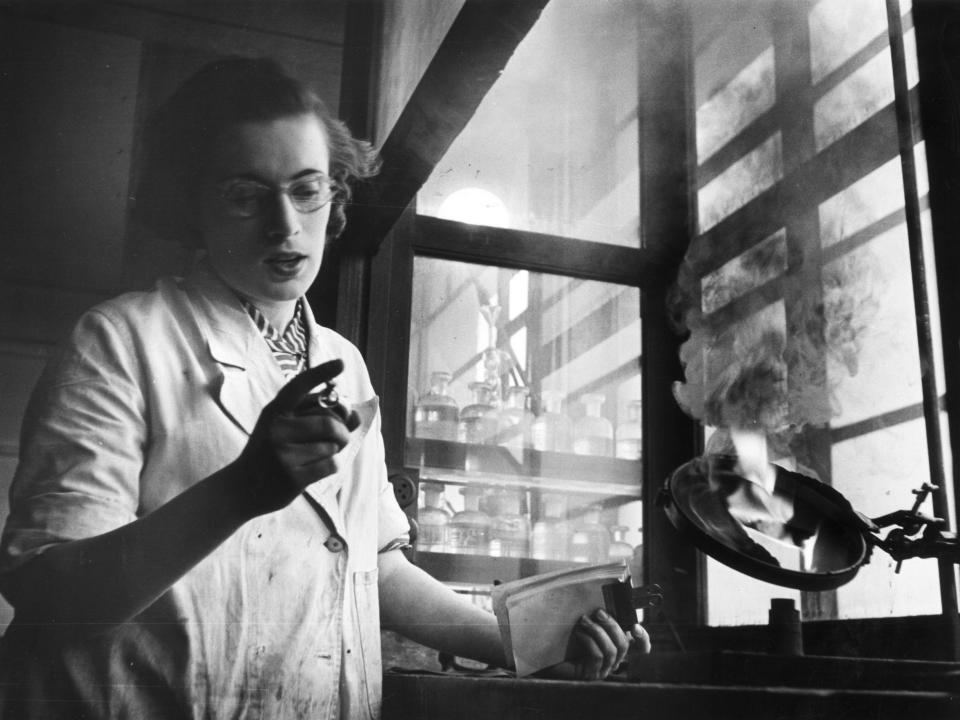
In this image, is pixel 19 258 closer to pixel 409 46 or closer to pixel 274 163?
pixel 274 163

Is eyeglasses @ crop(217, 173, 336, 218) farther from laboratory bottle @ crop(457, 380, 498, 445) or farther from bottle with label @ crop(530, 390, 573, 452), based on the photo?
bottle with label @ crop(530, 390, 573, 452)

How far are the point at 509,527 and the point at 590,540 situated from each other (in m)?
0.17

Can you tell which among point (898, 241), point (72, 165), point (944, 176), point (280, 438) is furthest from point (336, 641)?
point (944, 176)

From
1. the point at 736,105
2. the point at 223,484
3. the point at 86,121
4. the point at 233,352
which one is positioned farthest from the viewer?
the point at 736,105

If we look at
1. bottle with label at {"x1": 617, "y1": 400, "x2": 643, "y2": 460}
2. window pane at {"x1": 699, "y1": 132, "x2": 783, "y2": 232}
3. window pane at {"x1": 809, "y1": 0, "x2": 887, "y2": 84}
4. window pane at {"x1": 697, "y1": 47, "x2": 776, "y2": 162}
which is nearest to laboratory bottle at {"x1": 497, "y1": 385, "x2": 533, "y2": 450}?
bottle with label at {"x1": 617, "y1": 400, "x2": 643, "y2": 460}

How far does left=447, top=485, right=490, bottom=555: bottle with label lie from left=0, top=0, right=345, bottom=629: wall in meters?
0.68

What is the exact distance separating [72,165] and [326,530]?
0.76m

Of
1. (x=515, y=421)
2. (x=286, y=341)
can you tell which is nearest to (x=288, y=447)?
(x=286, y=341)

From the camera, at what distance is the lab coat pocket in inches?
54.9

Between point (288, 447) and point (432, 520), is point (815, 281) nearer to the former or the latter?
point (432, 520)

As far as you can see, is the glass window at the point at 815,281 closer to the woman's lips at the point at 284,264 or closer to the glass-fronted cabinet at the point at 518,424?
the glass-fronted cabinet at the point at 518,424

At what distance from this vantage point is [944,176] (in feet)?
5.80

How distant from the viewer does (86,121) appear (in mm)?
1469

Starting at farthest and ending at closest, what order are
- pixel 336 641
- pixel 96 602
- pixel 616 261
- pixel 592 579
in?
pixel 616 261, pixel 592 579, pixel 336 641, pixel 96 602
